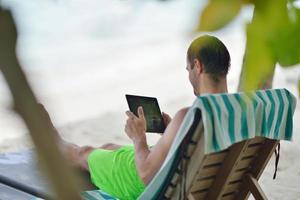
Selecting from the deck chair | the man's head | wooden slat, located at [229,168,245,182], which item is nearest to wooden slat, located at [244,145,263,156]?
the deck chair

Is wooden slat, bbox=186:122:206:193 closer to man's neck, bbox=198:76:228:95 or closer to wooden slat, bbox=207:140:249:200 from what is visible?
wooden slat, bbox=207:140:249:200

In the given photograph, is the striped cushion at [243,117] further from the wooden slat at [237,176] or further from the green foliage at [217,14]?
the green foliage at [217,14]

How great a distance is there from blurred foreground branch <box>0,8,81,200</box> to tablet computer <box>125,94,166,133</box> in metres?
2.17

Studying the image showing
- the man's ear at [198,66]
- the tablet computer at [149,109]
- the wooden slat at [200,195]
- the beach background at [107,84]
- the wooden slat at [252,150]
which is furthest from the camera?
the beach background at [107,84]

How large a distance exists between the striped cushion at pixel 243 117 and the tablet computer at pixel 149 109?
607 mm

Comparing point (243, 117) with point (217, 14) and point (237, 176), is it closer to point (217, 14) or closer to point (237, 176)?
point (237, 176)

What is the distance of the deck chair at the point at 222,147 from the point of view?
2393 mm

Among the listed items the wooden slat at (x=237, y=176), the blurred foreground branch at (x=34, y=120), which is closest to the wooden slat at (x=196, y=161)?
the wooden slat at (x=237, y=176)

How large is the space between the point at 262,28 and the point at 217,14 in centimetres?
5

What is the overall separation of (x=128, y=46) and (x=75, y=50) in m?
0.91

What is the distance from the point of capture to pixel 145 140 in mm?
2838

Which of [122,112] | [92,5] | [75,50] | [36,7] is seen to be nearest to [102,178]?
[92,5]

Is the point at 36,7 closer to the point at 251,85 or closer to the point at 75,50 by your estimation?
the point at 251,85

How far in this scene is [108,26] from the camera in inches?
29.9
